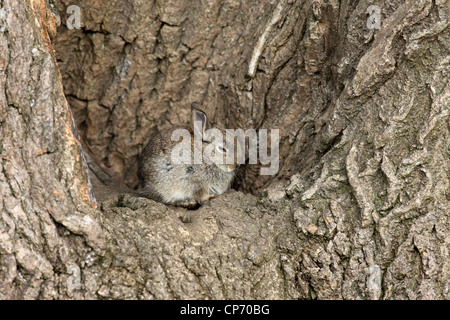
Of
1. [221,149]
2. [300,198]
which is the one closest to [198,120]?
[221,149]

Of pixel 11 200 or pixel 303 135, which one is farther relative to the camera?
pixel 303 135

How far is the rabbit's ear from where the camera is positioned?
14.2 ft

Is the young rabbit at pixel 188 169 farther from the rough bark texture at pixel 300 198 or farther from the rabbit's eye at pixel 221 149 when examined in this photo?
the rough bark texture at pixel 300 198

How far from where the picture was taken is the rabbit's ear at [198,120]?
14.2 feet

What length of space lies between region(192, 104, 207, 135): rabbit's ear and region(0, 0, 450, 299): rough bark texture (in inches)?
28.3

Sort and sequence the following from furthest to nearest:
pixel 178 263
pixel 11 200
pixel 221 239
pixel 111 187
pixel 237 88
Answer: pixel 111 187
pixel 237 88
pixel 221 239
pixel 178 263
pixel 11 200

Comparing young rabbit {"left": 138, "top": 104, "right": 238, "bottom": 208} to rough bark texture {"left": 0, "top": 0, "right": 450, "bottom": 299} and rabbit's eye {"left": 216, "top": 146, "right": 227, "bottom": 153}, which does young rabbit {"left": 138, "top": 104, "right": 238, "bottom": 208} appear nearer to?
rabbit's eye {"left": 216, "top": 146, "right": 227, "bottom": 153}

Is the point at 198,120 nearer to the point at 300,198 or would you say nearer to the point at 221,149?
the point at 221,149

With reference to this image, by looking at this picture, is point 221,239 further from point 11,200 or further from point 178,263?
point 11,200

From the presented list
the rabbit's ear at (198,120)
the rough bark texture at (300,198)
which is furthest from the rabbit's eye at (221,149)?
the rough bark texture at (300,198)

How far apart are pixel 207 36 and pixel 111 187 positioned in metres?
1.77

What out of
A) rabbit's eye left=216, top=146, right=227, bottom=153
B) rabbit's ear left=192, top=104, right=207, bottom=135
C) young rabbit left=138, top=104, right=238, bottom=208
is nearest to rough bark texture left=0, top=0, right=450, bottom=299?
young rabbit left=138, top=104, right=238, bottom=208

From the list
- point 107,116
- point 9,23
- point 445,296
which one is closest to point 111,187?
point 107,116

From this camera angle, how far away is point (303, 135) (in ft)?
13.5
